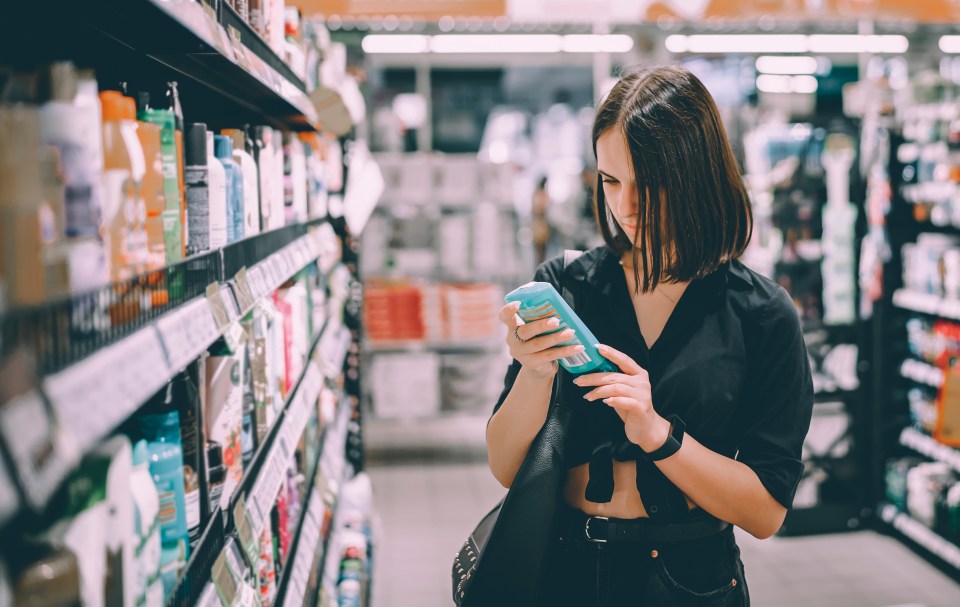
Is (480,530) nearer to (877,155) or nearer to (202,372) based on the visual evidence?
(202,372)

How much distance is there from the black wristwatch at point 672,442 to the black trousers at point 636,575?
161 mm

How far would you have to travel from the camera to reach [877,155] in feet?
14.3

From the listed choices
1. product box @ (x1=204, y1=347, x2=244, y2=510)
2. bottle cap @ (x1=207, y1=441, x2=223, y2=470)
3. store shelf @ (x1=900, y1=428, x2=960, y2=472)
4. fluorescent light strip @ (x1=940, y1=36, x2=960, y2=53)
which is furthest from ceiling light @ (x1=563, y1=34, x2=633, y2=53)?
bottle cap @ (x1=207, y1=441, x2=223, y2=470)

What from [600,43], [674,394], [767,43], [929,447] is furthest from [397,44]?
[674,394]

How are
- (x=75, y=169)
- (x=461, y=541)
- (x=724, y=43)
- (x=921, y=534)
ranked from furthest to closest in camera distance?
1. (x=724, y=43)
2. (x=461, y=541)
3. (x=921, y=534)
4. (x=75, y=169)

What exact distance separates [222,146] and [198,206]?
0.89ft

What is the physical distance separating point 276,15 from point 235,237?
735 millimetres

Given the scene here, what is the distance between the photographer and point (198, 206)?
130 cm

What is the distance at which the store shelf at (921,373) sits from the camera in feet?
13.2

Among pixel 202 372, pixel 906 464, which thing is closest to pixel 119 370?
pixel 202 372

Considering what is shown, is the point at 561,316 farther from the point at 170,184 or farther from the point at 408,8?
the point at 408,8

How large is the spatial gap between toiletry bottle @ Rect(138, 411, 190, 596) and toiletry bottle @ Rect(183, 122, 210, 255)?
0.29 m

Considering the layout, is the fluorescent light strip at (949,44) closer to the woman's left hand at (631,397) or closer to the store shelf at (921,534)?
the store shelf at (921,534)

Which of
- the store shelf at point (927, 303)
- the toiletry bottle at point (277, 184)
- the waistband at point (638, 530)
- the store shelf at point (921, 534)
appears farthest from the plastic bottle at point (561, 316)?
the store shelf at point (921, 534)
